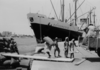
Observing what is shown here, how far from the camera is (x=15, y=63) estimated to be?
1147cm

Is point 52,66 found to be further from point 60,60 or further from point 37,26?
point 37,26

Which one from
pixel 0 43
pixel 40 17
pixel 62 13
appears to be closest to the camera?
pixel 0 43

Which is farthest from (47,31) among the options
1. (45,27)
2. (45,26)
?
(45,26)

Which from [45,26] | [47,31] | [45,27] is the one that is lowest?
[47,31]

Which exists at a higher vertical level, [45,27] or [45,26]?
[45,26]

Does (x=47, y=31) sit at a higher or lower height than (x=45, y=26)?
lower

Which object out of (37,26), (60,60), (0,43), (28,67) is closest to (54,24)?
(37,26)

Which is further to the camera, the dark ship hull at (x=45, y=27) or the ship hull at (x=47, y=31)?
the ship hull at (x=47, y=31)

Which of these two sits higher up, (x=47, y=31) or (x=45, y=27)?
(x=45, y=27)

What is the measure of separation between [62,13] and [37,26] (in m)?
6.28

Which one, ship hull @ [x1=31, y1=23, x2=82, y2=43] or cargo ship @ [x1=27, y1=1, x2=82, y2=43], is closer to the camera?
cargo ship @ [x1=27, y1=1, x2=82, y2=43]

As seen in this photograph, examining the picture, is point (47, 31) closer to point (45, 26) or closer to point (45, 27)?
point (45, 27)

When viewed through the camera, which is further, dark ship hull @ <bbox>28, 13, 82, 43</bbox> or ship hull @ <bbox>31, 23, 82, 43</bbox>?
ship hull @ <bbox>31, 23, 82, 43</bbox>

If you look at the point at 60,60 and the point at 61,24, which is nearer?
the point at 60,60
